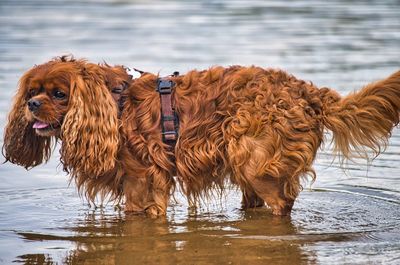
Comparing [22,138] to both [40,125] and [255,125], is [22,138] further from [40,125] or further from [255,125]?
[255,125]

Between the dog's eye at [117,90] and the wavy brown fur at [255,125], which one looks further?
the dog's eye at [117,90]

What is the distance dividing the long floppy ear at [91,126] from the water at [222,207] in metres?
0.60

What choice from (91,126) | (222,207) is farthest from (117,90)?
(222,207)

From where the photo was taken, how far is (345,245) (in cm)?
774

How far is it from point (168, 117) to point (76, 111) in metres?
0.77

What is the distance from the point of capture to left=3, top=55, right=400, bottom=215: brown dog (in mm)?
8227

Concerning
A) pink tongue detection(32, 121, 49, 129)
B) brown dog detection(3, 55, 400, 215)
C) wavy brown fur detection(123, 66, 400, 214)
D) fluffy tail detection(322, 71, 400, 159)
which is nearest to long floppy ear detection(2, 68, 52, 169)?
brown dog detection(3, 55, 400, 215)

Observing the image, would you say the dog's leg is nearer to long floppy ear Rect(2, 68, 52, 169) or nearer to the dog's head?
the dog's head

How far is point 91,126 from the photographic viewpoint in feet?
27.2

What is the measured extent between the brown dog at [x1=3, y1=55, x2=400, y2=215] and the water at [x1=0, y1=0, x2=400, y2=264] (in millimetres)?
391

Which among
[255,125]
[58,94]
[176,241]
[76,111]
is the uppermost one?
[58,94]

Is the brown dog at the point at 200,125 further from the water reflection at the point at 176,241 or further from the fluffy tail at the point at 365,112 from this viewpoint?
the water reflection at the point at 176,241

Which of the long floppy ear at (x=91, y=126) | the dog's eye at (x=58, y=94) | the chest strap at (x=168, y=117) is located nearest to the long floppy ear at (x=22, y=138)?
the dog's eye at (x=58, y=94)

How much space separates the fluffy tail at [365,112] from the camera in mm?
8312
